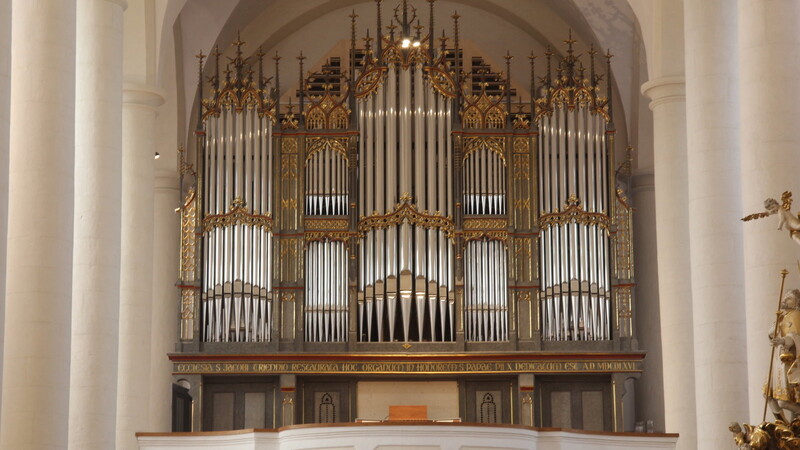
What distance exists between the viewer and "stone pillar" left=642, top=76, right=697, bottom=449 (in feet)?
77.7

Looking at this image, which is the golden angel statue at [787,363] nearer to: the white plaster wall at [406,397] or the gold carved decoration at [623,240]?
the gold carved decoration at [623,240]

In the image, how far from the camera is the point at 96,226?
66.5 feet

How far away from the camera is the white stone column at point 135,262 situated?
24500 mm

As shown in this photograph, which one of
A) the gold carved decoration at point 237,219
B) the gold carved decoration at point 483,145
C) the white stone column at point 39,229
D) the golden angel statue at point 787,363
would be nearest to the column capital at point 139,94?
the gold carved decoration at point 237,219

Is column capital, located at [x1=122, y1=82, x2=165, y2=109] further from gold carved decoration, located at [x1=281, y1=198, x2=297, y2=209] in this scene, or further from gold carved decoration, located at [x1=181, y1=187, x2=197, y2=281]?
gold carved decoration, located at [x1=281, y1=198, x2=297, y2=209]

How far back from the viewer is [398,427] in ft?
72.5

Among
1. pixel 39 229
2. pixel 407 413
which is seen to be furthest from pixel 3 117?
pixel 407 413

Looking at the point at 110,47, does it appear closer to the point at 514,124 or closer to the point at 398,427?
the point at 398,427

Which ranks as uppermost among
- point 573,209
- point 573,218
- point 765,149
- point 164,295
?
point 573,209

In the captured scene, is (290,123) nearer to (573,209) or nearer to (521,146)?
(521,146)

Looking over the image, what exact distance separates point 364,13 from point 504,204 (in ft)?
25.5

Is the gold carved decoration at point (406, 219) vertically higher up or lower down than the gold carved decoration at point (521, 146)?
lower down

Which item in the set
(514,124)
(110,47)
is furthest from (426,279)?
(110,47)

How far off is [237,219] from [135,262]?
10.2ft
